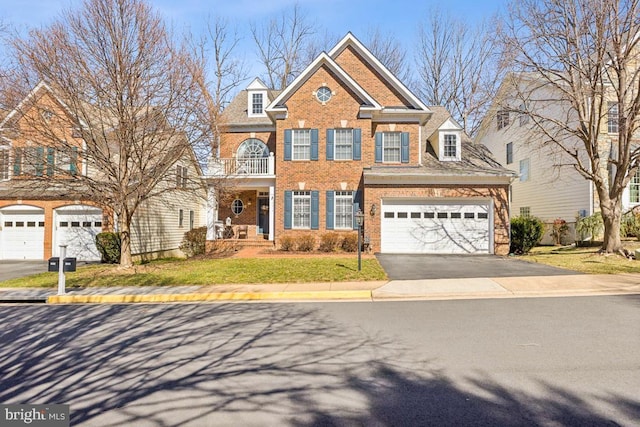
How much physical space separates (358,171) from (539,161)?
1332cm

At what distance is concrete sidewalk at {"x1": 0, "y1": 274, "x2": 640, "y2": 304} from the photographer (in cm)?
963

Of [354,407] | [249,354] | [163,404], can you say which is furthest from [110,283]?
[354,407]

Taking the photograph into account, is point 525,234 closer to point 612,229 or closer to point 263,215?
point 612,229

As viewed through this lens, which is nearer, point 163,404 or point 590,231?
point 163,404

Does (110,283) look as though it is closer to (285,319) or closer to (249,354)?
(285,319)

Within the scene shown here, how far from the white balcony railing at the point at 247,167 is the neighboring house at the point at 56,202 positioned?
147 centimetres

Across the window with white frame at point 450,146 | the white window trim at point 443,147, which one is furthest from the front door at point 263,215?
the window with white frame at point 450,146

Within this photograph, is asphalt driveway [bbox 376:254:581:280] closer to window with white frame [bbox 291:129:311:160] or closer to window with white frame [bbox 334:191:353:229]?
window with white frame [bbox 334:191:353:229]

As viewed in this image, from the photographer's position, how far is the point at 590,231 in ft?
65.5

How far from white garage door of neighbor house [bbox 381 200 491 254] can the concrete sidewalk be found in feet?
23.6

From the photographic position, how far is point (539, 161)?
82.0ft

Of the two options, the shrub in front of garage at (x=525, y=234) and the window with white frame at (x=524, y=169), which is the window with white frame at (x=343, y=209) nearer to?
the shrub in front of garage at (x=525, y=234)

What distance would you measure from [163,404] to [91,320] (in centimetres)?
489

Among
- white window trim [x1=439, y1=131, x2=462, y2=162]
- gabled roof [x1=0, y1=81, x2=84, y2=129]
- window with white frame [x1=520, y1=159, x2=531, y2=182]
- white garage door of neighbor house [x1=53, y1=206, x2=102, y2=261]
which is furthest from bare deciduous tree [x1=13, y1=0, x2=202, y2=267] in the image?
window with white frame [x1=520, y1=159, x2=531, y2=182]
